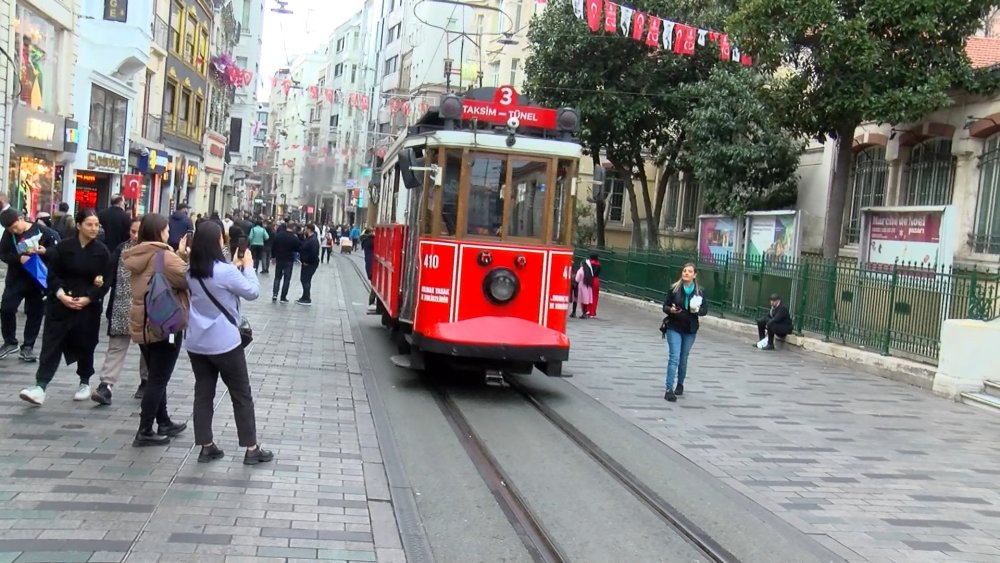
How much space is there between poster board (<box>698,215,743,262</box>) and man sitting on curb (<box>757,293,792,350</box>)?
4.15 m

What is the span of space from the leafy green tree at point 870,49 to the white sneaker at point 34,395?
1538 centimetres

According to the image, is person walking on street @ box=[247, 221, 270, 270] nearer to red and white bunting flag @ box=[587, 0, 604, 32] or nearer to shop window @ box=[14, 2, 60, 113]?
shop window @ box=[14, 2, 60, 113]

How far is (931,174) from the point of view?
19.6 meters

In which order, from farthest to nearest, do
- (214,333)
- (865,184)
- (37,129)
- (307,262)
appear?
(865,184), (307,262), (37,129), (214,333)

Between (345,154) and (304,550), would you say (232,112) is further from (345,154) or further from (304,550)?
(304,550)

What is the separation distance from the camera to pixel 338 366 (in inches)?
457

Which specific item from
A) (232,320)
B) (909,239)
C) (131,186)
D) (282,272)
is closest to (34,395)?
(232,320)

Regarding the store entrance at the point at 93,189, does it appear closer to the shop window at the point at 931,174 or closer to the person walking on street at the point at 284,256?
the person walking on street at the point at 284,256

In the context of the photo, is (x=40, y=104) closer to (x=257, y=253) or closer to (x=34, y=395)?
(x=257, y=253)

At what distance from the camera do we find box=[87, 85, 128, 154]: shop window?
23.3m

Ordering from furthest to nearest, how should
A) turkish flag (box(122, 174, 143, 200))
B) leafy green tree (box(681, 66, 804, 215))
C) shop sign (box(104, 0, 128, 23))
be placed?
turkish flag (box(122, 174, 143, 200)), shop sign (box(104, 0, 128, 23)), leafy green tree (box(681, 66, 804, 215))

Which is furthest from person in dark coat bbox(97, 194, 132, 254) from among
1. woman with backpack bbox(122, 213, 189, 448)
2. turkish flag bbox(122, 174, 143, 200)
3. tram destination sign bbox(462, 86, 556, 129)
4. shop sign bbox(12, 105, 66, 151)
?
turkish flag bbox(122, 174, 143, 200)

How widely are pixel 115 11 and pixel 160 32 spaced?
6312 millimetres

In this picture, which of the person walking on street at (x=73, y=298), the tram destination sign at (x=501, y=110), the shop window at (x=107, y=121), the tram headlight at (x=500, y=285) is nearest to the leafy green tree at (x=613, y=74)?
the shop window at (x=107, y=121)
